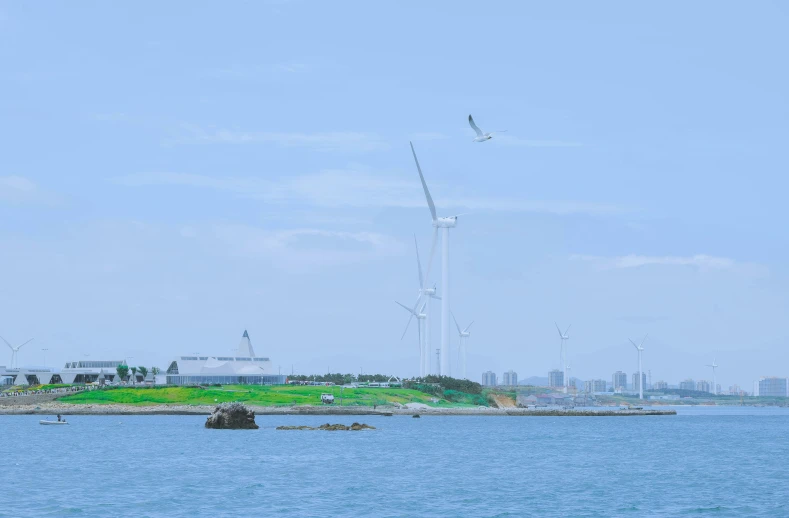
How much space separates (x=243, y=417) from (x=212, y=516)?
273 feet

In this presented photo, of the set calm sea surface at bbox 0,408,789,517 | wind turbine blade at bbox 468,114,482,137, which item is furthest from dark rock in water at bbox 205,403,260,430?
wind turbine blade at bbox 468,114,482,137

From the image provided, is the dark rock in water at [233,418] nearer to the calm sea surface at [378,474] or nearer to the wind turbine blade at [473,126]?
the calm sea surface at [378,474]

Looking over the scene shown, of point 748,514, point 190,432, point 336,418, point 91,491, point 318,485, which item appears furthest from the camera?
point 336,418

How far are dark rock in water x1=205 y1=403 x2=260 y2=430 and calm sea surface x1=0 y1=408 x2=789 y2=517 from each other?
5.76 ft

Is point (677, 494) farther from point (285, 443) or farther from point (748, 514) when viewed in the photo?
point (285, 443)

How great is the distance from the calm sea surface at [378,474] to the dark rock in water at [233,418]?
1.75 metres

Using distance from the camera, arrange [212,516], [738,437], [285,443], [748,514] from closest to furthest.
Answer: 1. [212,516]
2. [748,514]
3. [285,443]
4. [738,437]

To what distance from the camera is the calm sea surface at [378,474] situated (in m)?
68.0

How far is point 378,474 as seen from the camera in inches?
3467

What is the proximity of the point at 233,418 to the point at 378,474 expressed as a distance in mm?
61700

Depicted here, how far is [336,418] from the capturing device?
19100 centimetres

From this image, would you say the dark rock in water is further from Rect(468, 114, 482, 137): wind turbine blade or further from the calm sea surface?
Rect(468, 114, 482, 137): wind turbine blade

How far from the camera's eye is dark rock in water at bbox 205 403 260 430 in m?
145

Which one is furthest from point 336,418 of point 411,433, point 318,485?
point 318,485
